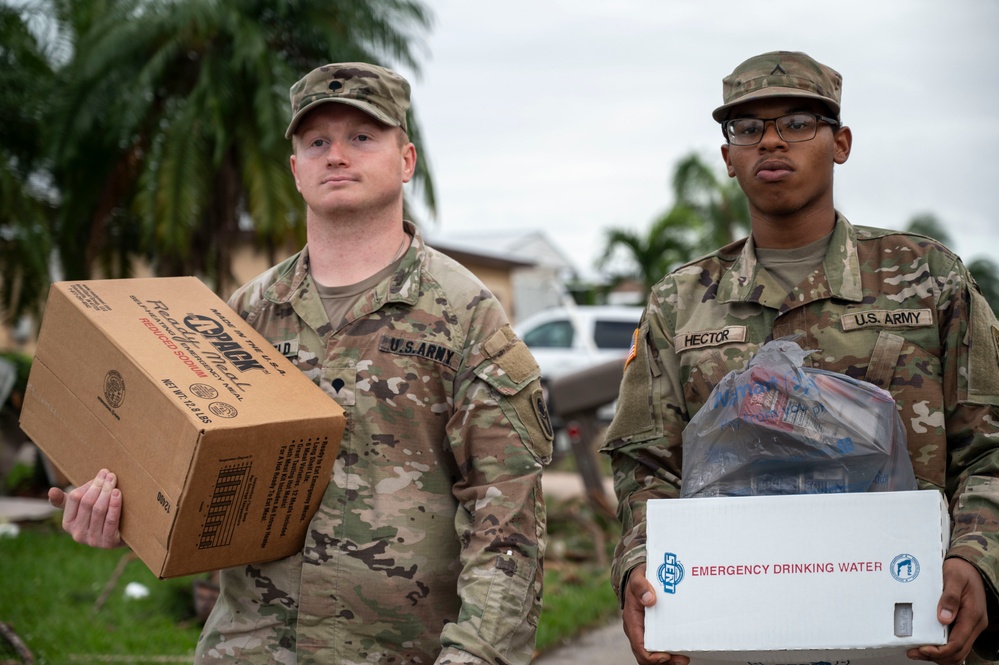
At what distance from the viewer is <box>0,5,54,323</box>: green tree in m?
8.57

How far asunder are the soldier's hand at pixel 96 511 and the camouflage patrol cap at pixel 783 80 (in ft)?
5.46

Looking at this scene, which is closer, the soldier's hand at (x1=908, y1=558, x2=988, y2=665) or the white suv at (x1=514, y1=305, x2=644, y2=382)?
the soldier's hand at (x1=908, y1=558, x2=988, y2=665)

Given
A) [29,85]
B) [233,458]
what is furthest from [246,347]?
[29,85]

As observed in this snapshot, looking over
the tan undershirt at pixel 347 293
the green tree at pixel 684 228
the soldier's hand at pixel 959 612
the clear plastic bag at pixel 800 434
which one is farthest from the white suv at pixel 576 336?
A: the soldier's hand at pixel 959 612

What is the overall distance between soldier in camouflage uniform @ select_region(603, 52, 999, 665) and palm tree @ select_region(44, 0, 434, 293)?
635 centimetres

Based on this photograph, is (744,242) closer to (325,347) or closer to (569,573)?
(325,347)

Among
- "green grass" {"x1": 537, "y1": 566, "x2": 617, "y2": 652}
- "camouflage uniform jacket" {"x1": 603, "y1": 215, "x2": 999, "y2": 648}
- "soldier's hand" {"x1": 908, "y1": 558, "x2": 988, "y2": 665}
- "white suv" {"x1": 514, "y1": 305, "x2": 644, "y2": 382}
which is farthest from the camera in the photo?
"white suv" {"x1": 514, "y1": 305, "x2": 644, "y2": 382}

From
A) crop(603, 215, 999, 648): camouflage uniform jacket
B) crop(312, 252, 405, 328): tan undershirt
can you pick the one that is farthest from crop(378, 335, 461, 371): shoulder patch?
crop(603, 215, 999, 648): camouflage uniform jacket

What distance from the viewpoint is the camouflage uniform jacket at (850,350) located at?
7.40 ft

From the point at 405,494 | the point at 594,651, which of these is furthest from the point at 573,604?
the point at 405,494

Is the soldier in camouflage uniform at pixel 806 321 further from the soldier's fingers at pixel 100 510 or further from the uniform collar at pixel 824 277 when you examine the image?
the soldier's fingers at pixel 100 510

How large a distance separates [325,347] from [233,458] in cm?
43

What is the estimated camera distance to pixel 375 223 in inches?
106

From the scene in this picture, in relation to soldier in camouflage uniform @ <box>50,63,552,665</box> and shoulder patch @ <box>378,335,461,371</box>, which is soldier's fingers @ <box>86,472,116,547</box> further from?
shoulder patch @ <box>378,335,461,371</box>
